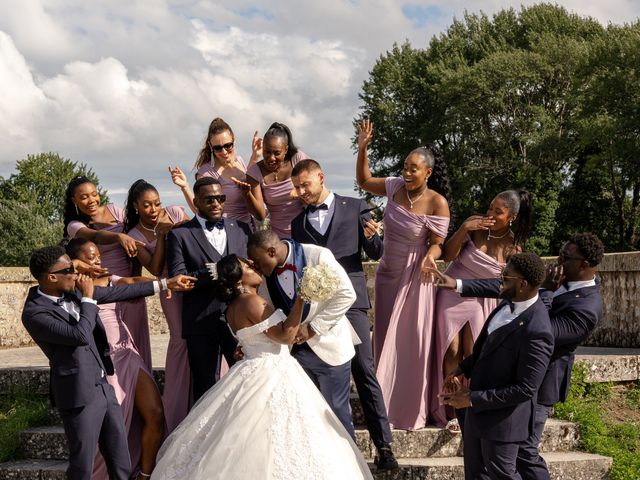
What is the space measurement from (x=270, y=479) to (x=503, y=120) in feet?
123

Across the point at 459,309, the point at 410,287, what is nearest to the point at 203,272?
the point at 410,287

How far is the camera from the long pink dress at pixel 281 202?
738 cm

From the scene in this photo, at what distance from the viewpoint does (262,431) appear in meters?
5.50

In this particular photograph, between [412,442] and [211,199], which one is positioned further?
[412,442]

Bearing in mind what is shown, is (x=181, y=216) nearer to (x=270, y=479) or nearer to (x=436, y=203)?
(x=436, y=203)

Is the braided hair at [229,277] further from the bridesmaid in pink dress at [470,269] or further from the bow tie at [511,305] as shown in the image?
the bridesmaid in pink dress at [470,269]

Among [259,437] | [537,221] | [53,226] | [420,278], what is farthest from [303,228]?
[53,226]

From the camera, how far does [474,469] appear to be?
18.3 ft

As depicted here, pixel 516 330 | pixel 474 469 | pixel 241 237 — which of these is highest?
pixel 241 237

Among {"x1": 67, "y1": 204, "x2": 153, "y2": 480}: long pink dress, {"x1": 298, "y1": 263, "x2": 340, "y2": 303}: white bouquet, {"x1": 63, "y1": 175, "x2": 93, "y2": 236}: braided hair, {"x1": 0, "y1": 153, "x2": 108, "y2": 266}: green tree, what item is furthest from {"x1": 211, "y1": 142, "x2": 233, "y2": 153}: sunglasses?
{"x1": 0, "y1": 153, "x2": 108, "y2": 266}: green tree

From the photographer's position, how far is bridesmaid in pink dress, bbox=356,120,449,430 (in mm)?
7188

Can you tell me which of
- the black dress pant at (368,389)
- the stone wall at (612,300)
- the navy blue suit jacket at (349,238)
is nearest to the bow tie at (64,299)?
the navy blue suit jacket at (349,238)

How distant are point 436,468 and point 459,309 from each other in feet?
4.10

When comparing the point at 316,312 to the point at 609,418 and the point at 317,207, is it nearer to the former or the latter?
the point at 317,207
